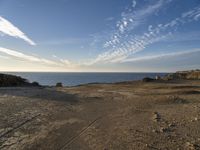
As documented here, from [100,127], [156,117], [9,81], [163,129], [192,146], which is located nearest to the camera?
[192,146]

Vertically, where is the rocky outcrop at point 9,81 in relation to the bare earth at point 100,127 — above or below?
above

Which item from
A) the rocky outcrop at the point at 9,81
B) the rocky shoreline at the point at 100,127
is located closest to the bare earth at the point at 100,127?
the rocky shoreline at the point at 100,127

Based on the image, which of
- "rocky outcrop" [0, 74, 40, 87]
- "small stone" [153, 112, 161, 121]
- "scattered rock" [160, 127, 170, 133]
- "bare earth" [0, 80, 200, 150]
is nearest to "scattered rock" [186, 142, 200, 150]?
"bare earth" [0, 80, 200, 150]

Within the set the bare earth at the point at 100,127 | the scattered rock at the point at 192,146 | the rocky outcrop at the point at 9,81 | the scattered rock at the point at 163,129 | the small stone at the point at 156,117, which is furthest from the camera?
the rocky outcrop at the point at 9,81

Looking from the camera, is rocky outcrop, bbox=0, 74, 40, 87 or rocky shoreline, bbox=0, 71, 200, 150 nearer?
rocky shoreline, bbox=0, 71, 200, 150

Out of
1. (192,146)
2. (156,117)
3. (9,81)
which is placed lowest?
(192,146)

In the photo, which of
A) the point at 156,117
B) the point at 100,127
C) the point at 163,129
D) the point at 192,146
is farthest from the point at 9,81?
the point at 192,146

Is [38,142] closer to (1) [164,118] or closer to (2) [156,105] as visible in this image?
(1) [164,118]

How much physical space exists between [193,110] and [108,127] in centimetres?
574

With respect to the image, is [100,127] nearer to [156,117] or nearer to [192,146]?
[156,117]

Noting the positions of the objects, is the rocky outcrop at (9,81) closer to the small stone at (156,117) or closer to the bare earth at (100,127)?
the bare earth at (100,127)

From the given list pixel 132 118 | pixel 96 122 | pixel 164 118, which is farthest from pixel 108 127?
pixel 164 118

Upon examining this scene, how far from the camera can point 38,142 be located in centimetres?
825

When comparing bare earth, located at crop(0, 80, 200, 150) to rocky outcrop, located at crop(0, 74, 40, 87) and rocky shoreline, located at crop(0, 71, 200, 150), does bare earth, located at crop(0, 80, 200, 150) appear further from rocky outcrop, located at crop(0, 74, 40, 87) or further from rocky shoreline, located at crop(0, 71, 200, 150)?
rocky outcrop, located at crop(0, 74, 40, 87)
